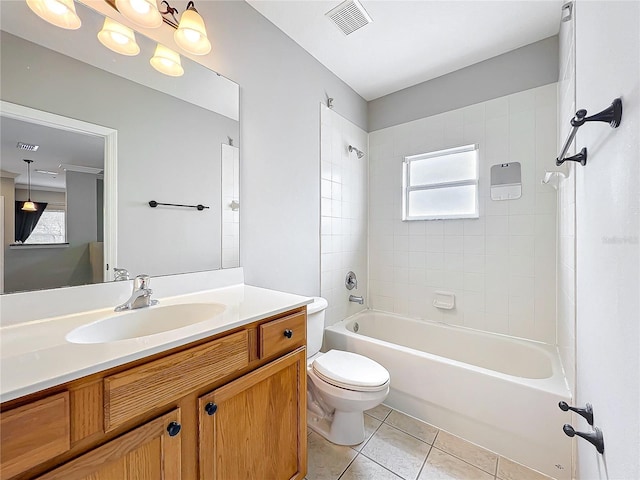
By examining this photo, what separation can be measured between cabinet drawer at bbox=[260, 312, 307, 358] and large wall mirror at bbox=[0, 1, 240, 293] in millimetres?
568

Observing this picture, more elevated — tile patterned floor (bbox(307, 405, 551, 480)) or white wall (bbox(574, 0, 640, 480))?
white wall (bbox(574, 0, 640, 480))

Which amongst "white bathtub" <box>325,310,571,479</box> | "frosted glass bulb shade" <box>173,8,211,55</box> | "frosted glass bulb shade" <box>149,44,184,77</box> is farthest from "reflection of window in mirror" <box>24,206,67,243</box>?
"white bathtub" <box>325,310,571,479</box>

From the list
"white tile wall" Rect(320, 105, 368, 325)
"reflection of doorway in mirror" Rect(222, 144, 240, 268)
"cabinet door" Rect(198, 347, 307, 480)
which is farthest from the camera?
"white tile wall" Rect(320, 105, 368, 325)

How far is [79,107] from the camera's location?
102 centimetres

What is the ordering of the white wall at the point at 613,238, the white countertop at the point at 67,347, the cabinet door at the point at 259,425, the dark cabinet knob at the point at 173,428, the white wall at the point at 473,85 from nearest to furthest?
1. the white wall at the point at 613,238
2. the white countertop at the point at 67,347
3. the dark cabinet knob at the point at 173,428
4. the cabinet door at the point at 259,425
5. the white wall at the point at 473,85

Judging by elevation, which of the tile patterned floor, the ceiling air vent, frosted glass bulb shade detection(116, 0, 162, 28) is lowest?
the tile patterned floor

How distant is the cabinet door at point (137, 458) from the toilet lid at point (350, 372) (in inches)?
33.0

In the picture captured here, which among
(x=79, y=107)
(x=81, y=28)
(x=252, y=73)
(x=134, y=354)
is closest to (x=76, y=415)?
(x=134, y=354)

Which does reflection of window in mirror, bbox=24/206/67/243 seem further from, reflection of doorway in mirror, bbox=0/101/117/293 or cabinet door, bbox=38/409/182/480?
cabinet door, bbox=38/409/182/480

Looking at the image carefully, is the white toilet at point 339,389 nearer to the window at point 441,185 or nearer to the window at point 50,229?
the window at point 50,229

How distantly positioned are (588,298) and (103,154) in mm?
1783

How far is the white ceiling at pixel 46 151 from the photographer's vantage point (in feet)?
2.92

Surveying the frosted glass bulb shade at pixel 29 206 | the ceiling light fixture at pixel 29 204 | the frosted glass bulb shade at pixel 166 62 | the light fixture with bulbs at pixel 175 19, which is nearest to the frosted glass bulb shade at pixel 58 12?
the light fixture with bulbs at pixel 175 19

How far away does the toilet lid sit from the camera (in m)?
1.41
